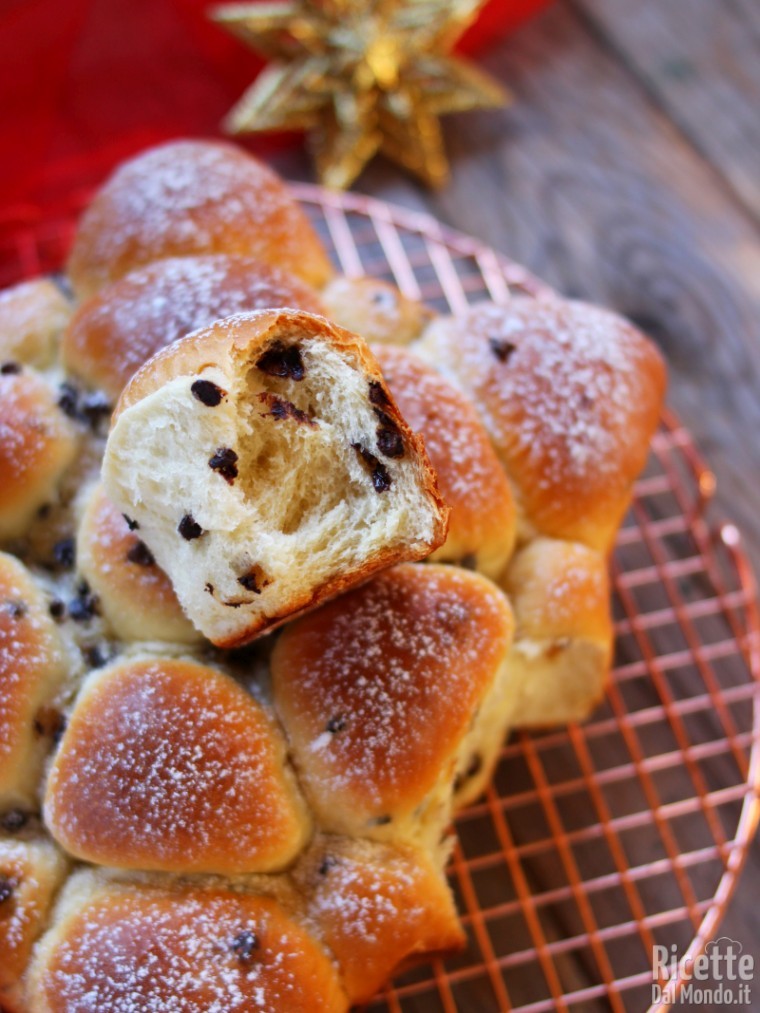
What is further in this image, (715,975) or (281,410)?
(715,975)

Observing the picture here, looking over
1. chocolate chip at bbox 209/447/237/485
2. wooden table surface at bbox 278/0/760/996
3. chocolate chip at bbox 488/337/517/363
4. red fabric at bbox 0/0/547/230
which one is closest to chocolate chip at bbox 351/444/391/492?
chocolate chip at bbox 209/447/237/485

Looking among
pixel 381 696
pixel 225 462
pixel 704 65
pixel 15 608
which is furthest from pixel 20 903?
pixel 704 65

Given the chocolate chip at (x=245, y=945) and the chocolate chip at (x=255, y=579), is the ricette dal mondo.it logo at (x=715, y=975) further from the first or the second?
the chocolate chip at (x=255, y=579)

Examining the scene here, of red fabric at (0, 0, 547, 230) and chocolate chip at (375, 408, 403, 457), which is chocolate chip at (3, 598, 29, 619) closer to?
chocolate chip at (375, 408, 403, 457)

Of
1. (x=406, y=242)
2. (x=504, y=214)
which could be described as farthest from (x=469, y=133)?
(x=406, y=242)

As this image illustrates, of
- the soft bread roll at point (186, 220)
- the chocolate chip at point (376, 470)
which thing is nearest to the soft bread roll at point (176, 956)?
the chocolate chip at point (376, 470)

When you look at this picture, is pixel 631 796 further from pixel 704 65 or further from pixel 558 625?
pixel 704 65
